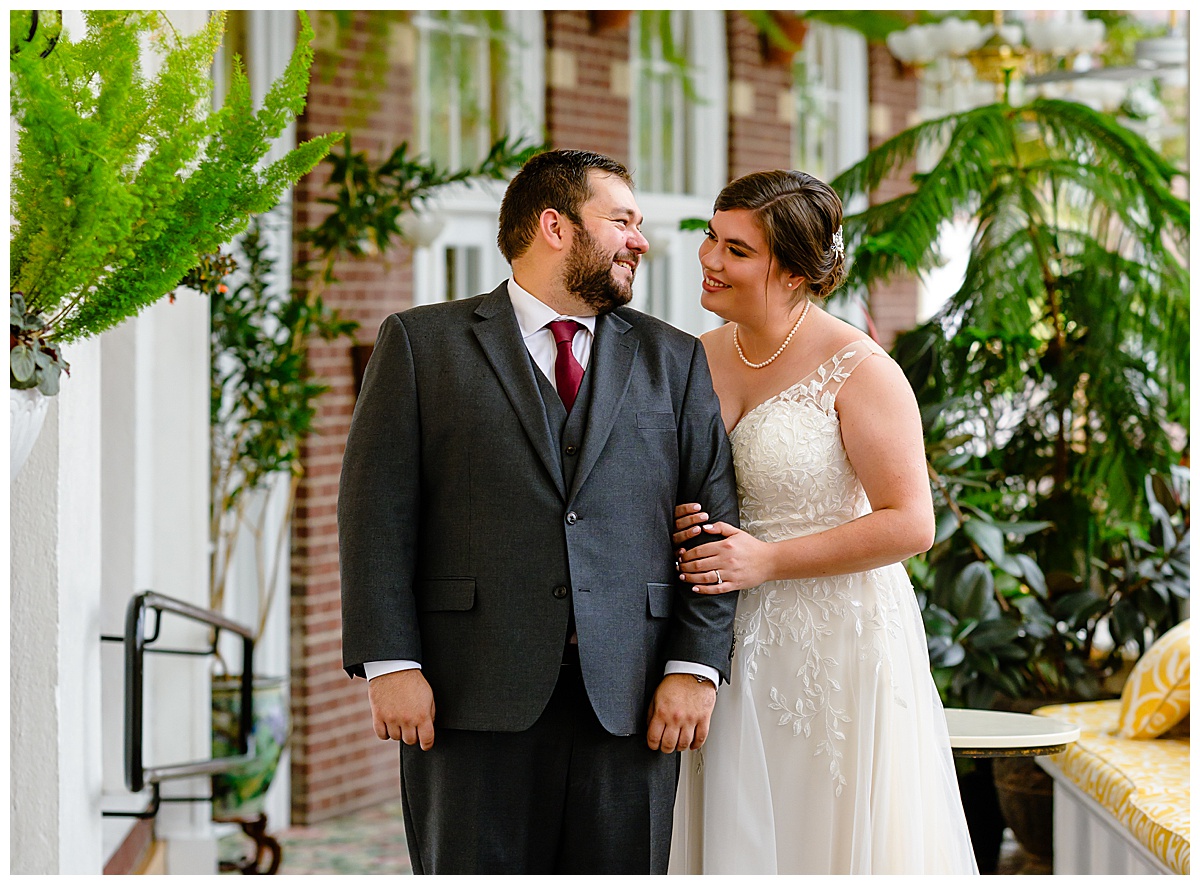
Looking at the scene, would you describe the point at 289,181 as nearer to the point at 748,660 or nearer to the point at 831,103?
the point at 748,660

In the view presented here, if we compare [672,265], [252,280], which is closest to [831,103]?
[672,265]

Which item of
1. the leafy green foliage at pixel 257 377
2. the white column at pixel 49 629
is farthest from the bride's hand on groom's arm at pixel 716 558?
the leafy green foliage at pixel 257 377

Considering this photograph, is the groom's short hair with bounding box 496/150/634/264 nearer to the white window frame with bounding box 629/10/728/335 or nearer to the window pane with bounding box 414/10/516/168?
the window pane with bounding box 414/10/516/168

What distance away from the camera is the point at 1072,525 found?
4.13 meters

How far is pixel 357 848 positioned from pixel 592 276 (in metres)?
3.54

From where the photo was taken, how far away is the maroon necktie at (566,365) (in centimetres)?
202

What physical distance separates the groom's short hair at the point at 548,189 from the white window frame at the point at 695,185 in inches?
193

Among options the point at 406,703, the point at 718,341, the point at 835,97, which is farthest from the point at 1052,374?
the point at 835,97

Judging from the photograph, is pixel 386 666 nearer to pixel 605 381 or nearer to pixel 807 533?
pixel 605 381

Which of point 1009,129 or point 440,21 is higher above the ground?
point 440,21

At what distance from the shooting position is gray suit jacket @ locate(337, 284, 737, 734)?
76.1 inches

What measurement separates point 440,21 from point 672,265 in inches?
81.7

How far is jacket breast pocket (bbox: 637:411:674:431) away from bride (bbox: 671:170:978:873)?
0.25m

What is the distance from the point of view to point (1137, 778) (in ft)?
9.86
